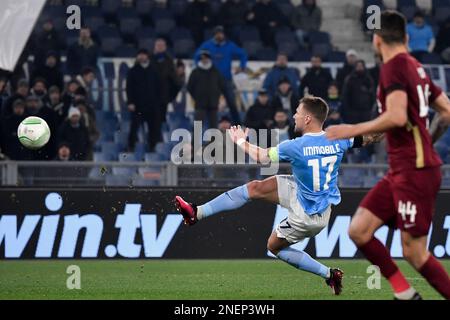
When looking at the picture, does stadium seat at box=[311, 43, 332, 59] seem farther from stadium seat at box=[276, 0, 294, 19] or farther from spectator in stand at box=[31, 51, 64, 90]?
spectator in stand at box=[31, 51, 64, 90]

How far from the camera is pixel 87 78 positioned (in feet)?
59.5

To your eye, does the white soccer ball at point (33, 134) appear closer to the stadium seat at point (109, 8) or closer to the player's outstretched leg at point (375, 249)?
the player's outstretched leg at point (375, 249)

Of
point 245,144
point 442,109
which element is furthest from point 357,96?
point 442,109

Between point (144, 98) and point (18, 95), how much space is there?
194cm

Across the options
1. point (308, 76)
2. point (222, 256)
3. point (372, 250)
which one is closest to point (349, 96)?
point (308, 76)

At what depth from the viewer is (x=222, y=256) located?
1470 centimetres

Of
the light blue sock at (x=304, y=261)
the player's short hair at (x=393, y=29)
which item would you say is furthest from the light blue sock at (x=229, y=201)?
the player's short hair at (x=393, y=29)

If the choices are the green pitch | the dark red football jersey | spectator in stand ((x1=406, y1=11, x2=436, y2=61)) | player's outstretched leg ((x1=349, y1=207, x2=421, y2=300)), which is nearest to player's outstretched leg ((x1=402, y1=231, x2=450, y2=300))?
player's outstretched leg ((x1=349, y1=207, x2=421, y2=300))

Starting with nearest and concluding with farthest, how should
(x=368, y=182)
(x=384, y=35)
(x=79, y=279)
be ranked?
1. (x=384, y=35)
2. (x=79, y=279)
3. (x=368, y=182)

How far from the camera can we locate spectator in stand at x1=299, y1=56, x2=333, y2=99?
17.9m

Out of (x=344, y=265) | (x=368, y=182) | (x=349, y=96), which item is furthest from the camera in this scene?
(x=349, y=96)

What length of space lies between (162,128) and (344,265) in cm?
515

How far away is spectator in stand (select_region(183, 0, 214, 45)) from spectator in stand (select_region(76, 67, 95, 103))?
9.09ft
